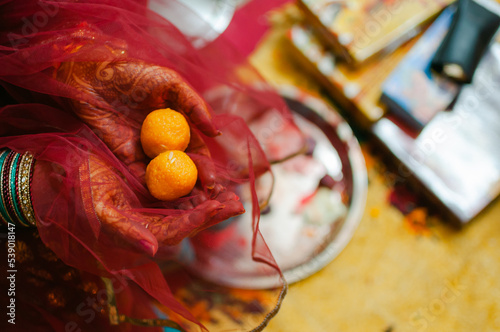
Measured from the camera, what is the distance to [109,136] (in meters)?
0.70

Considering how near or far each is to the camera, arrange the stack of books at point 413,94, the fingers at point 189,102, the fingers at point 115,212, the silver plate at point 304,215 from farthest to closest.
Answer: the stack of books at point 413,94 < the silver plate at point 304,215 < the fingers at point 189,102 < the fingers at point 115,212

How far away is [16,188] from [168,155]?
24 centimetres

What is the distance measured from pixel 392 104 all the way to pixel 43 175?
79cm

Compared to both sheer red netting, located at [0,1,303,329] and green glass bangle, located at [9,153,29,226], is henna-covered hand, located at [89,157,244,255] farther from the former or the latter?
green glass bangle, located at [9,153,29,226]

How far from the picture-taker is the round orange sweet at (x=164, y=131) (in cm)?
66

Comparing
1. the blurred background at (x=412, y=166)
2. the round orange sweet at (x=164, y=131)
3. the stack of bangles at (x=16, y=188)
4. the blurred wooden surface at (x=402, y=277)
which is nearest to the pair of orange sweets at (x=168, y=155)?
the round orange sweet at (x=164, y=131)

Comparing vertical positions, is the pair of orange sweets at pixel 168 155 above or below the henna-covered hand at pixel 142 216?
above

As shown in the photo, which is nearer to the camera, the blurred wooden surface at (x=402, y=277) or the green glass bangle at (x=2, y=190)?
the green glass bangle at (x=2, y=190)

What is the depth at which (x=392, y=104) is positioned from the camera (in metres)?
1.00

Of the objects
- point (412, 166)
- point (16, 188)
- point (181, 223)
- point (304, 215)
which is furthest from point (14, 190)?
point (412, 166)

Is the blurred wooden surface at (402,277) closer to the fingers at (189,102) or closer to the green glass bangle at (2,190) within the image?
the fingers at (189,102)

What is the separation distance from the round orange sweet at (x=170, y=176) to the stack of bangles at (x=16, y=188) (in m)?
0.19

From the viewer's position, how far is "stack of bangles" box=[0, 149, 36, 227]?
2.07 ft

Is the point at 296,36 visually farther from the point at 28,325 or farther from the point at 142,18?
the point at 28,325
